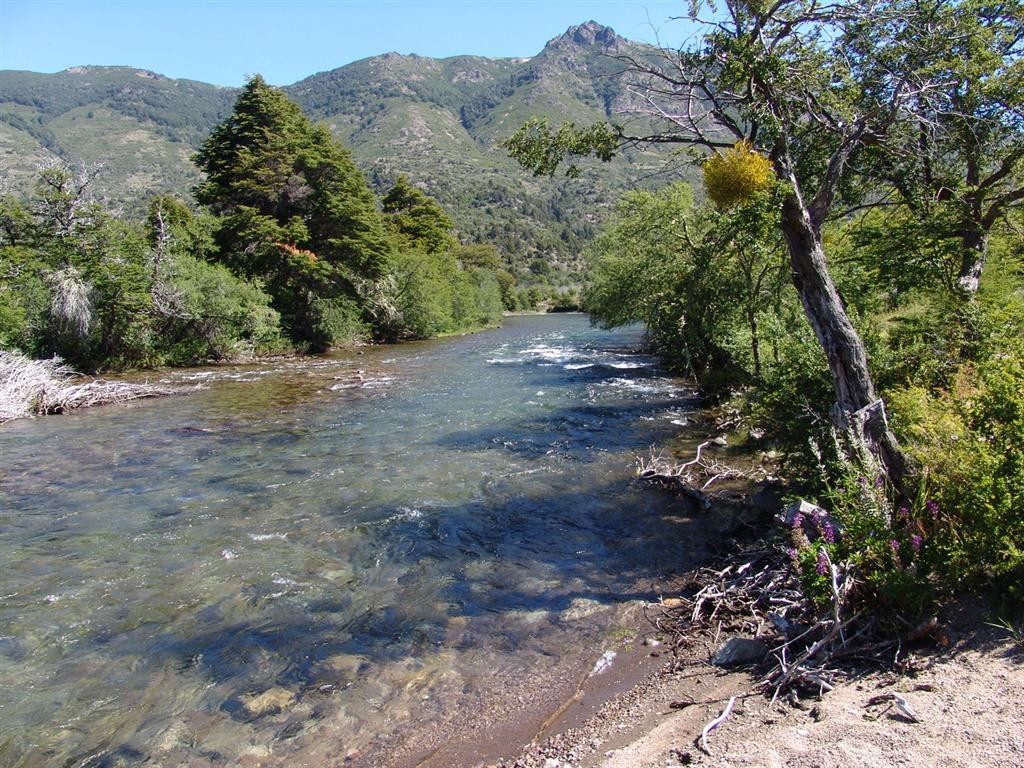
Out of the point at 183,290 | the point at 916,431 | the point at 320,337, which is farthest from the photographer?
the point at 320,337

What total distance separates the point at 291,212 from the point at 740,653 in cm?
4111

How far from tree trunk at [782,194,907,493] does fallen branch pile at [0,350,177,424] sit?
21.4 metres

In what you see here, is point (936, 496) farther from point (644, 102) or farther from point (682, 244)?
point (682, 244)

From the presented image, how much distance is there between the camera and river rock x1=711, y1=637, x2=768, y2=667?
5430mm

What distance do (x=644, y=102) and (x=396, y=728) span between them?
23.7 ft

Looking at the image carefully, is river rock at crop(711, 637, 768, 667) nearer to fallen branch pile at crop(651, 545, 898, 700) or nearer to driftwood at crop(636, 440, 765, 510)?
fallen branch pile at crop(651, 545, 898, 700)

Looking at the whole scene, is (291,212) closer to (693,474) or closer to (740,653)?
(693,474)

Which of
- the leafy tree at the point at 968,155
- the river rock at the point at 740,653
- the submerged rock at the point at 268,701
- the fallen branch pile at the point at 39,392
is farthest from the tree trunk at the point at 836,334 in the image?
the fallen branch pile at the point at 39,392

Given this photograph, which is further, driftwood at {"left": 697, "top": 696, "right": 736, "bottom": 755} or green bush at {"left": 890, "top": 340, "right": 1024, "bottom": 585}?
green bush at {"left": 890, "top": 340, "right": 1024, "bottom": 585}

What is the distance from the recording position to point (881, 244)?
10.6m

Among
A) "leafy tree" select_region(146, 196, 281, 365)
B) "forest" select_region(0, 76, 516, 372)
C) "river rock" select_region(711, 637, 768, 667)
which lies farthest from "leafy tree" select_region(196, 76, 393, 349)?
"river rock" select_region(711, 637, 768, 667)

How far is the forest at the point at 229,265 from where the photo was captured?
88.7 ft

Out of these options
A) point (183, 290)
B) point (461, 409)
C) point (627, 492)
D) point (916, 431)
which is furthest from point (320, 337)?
point (916, 431)

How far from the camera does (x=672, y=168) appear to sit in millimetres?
7516
